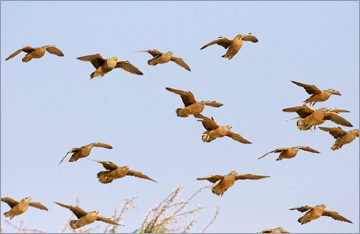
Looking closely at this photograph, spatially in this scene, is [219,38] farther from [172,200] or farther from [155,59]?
[172,200]

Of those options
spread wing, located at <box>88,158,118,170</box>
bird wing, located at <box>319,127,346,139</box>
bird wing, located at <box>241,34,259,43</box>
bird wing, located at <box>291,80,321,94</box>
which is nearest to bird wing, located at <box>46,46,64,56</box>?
spread wing, located at <box>88,158,118,170</box>

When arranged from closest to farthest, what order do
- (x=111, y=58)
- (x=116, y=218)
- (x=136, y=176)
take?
(x=136, y=176) → (x=111, y=58) → (x=116, y=218)

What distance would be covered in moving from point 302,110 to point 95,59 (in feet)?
9.79

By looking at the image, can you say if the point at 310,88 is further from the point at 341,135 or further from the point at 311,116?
the point at 341,135

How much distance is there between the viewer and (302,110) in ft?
29.1

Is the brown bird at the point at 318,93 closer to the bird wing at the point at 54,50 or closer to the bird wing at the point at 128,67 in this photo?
the bird wing at the point at 128,67

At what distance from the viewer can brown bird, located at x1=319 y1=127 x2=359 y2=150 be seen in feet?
30.1

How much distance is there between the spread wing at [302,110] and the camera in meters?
8.78

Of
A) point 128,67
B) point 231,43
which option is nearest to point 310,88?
point 231,43

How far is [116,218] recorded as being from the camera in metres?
10.5

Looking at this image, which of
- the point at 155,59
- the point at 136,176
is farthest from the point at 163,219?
the point at 155,59

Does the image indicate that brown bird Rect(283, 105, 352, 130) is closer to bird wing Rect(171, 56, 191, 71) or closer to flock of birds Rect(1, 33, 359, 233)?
flock of birds Rect(1, 33, 359, 233)

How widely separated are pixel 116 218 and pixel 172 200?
0.93 metres

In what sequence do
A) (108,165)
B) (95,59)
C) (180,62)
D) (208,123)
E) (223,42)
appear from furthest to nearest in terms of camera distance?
(180,62) < (223,42) < (95,59) < (208,123) < (108,165)
